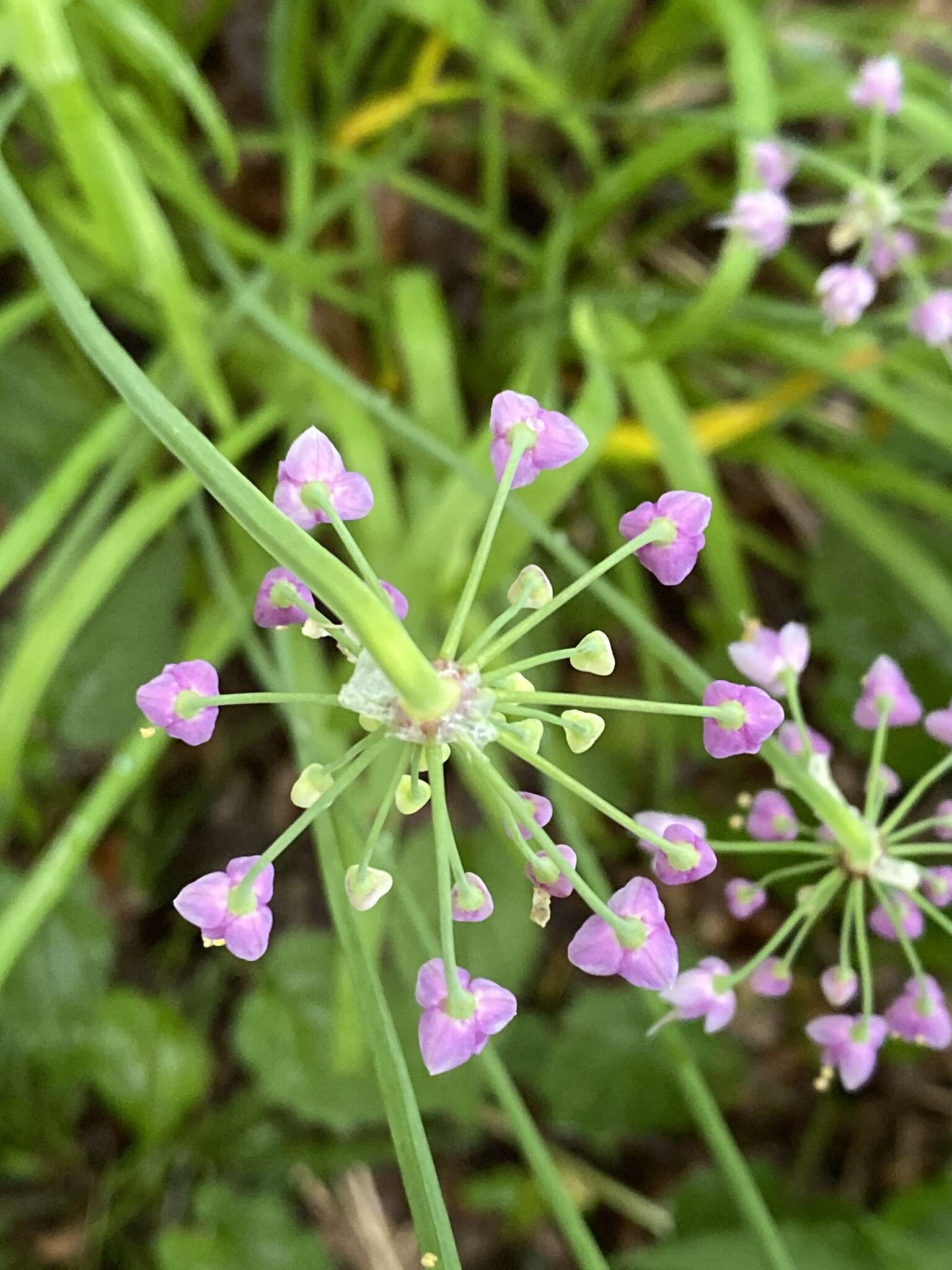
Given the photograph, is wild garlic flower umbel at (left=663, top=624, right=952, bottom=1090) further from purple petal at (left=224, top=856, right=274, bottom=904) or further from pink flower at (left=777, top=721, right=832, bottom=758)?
purple petal at (left=224, top=856, right=274, bottom=904)

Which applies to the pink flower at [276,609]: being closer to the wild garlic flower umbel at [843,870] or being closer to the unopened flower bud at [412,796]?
the unopened flower bud at [412,796]

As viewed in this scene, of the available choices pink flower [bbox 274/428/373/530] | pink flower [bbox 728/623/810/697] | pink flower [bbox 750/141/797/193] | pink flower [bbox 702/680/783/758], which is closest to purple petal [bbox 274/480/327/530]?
pink flower [bbox 274/428/373/530]

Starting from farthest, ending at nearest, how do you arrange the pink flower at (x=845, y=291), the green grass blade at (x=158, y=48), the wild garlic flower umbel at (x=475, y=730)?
the pink flower at (x=845, y=291) → the green grass blade at (x=158, y=48) → the wild garlic flower umbel at (x=475, y=730)

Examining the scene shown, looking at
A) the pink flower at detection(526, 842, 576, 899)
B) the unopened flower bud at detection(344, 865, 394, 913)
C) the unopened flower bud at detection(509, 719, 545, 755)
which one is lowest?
the pink flower at detection(526, 842, 576, 899)

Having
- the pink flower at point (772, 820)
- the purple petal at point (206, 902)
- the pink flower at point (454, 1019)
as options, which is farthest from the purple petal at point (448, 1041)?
the pink flower at point (772, 820)

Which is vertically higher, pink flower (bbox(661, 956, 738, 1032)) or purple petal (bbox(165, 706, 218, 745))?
purple petal (bbox(165, 706, 218, 745))

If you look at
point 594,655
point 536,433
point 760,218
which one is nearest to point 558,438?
point 536,433

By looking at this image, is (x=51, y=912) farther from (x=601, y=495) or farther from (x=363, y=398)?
(x=601, y=495)
